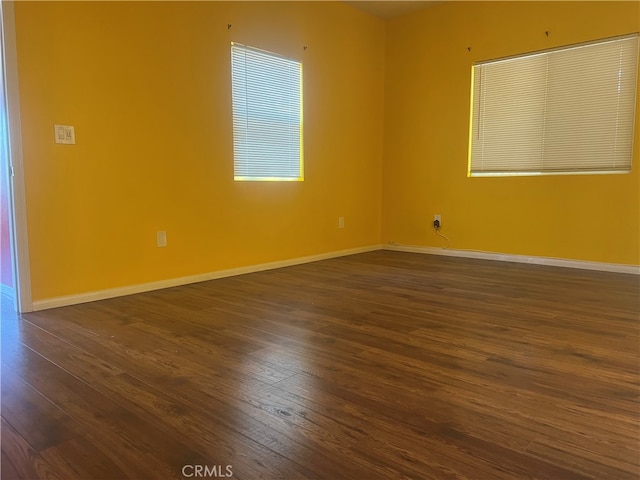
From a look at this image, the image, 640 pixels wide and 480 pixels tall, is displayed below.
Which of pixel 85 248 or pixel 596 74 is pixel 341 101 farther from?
A: pixel 85 248

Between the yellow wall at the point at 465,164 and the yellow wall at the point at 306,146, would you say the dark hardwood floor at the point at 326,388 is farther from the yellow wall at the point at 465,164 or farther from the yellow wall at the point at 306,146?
the yellow wall at the point at 465,164

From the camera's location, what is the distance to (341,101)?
15.0 ft

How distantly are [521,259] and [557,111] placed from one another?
1367 millimetres

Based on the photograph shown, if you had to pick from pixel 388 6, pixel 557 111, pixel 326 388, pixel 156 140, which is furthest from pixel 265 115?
pixel 326 388

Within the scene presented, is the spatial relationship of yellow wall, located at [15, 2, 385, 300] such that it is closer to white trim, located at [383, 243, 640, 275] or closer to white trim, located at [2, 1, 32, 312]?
white trim, located at [2, 1, 32, 312]

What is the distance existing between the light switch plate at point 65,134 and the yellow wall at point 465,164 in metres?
3.32

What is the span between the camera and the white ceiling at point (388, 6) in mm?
4449

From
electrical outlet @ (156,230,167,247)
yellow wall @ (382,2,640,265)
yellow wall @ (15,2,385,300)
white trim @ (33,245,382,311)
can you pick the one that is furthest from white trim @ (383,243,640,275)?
electrical outlet @ (156,230,167,247)

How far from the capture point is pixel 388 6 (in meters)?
4.56

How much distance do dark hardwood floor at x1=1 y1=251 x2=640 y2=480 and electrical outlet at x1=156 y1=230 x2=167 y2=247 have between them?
54cm

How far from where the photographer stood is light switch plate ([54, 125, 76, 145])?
8.69 ft

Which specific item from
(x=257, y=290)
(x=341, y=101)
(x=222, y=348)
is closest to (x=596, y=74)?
(x=341, y=101)

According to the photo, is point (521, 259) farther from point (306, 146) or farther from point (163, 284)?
point (163, 284)

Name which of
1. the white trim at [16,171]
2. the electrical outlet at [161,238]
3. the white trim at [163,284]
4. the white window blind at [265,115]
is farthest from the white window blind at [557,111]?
the white trim at [16,171]
